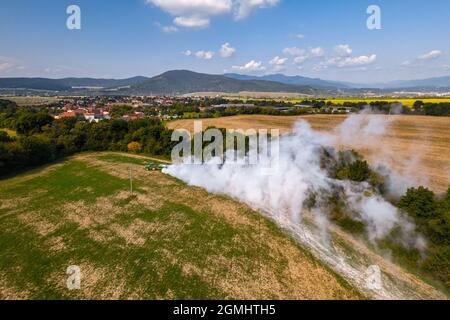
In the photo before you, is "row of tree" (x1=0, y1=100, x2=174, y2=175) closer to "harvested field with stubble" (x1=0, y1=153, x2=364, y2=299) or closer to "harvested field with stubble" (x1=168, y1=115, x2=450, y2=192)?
"harvested field with stubble" (x1=0, y1=153, x2=364, y2=299)

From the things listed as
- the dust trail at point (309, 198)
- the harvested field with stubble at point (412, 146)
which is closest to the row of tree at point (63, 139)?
the harvested field with stubble at point (412, 146)

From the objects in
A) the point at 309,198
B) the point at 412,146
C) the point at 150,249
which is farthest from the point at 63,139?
the point at 412,146

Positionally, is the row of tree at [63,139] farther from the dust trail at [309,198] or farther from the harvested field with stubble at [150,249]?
the dust trail at [309,198]

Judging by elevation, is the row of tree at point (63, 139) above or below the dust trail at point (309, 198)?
above
